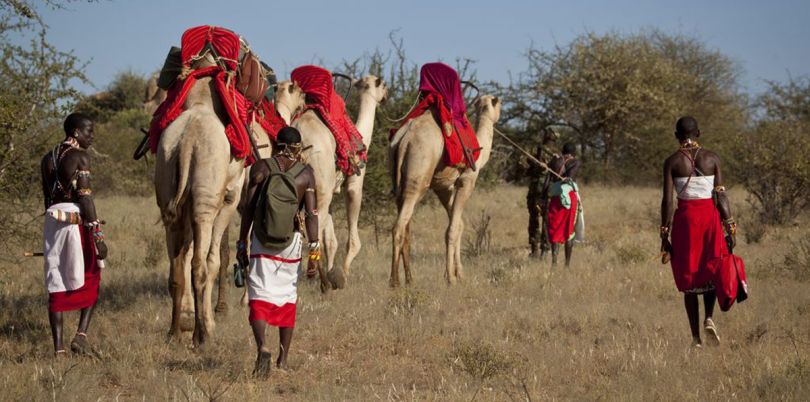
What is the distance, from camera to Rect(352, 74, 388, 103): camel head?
39.6ft

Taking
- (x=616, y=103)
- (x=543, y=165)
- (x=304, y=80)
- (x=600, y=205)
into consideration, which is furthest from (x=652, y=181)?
(x=304, y=80)

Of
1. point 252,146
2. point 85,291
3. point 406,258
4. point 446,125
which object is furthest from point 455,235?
point 85,291

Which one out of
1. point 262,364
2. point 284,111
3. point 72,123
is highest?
point 284,111

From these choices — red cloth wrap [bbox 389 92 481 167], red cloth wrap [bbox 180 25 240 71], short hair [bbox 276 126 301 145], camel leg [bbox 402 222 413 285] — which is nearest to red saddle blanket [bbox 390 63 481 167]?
red cloth wrap [bbox 389 92 481 167]

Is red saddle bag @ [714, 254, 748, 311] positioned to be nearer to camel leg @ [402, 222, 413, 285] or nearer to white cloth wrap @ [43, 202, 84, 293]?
camel leg @ [402, 222, 413, 285]

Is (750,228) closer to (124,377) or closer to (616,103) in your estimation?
(124,377)

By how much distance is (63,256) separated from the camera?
699 cm

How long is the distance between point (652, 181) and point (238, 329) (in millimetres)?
27838

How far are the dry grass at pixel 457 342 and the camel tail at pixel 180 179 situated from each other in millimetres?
1132

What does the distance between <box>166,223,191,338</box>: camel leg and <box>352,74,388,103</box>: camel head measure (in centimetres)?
489

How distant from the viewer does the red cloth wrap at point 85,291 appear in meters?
6.98

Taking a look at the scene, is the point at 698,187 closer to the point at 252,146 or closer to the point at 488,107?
the point at 252,146

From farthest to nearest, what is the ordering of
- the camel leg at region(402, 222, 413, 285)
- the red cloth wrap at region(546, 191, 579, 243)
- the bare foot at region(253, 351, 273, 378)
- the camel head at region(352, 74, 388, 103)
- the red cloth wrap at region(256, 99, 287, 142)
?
the red cloth wrap at region(546, 191, 579, 243)
the camel head at region(352, 74, 388, 103)
the camel leg at region(402, 222, 413, 285)
the red cloth wrap at region(256, 99, 287, 142)
the bare foot at region(253, 351, 273, 378)

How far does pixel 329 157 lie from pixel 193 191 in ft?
8.72
